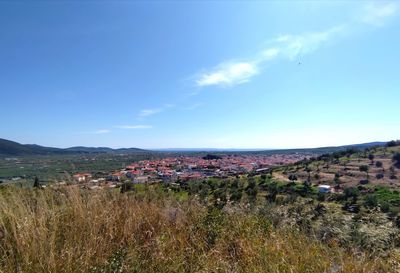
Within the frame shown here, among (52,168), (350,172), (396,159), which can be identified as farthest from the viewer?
(396,159)

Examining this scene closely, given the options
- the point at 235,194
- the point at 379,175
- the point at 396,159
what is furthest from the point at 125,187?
the point at 396,159

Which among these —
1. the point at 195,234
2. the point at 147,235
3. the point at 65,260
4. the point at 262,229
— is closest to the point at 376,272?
the point at 262,229

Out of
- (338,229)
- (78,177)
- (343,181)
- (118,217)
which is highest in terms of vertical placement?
(78,177)

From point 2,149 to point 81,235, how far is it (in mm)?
123169

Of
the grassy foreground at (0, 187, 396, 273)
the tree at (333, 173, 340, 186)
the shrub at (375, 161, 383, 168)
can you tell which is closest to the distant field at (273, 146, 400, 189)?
the tree at (333, 173, 340, 186)

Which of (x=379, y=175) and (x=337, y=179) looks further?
(x=379, y=175)

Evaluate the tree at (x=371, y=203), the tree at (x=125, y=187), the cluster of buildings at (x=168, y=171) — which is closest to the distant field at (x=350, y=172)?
the cluster of buildings at (x=168, y=171)

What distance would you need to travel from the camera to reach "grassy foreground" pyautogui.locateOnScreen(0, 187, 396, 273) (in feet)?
8.58

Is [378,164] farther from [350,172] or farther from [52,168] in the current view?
[52,168]

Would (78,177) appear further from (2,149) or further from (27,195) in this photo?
(2,149)

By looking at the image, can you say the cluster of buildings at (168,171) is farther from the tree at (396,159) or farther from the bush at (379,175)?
the tree at (396,159)

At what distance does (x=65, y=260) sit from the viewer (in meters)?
2.54

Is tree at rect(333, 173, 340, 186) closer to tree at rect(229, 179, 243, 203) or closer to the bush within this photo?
the bush

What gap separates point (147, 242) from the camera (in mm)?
3299
